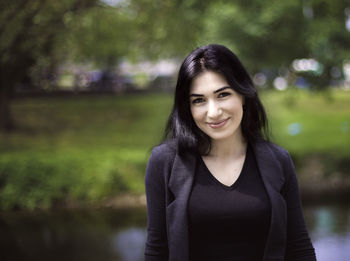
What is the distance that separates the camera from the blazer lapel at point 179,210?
191cm

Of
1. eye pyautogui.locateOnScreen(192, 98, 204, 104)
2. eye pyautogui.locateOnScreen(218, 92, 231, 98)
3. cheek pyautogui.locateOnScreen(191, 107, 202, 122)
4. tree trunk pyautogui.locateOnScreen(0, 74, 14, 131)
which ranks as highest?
tree trunk pyautogui.locateOnScreen(0, 74, 14, 131)

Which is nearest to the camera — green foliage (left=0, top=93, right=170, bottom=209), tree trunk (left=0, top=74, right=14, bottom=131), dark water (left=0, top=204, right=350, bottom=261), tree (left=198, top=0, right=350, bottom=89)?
dark water (left=0, top=204, right=350, bottom=261)

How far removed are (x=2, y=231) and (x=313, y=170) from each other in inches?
283

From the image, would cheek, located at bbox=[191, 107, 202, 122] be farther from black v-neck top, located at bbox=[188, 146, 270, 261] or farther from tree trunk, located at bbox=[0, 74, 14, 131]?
tree trunk, located at bbox=[0, 74, 14, 131]

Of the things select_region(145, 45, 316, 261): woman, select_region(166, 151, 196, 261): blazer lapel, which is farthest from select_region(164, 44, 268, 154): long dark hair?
select_region(166, 151, 196, 261): blazer lapel

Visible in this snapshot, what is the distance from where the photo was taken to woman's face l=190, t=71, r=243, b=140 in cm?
199

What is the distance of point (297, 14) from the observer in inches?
397

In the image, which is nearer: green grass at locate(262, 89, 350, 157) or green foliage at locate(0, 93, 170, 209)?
green foliage at locate(0, 93, 170, 209)

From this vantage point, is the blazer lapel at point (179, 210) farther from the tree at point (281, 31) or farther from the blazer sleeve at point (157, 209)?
the tree at point (281, 31)

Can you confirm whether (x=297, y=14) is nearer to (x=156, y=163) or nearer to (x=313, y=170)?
(x=313, y=170)

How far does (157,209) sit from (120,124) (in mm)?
12654

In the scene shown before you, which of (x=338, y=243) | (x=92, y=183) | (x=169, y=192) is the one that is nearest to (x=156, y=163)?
(x=169, y=192)

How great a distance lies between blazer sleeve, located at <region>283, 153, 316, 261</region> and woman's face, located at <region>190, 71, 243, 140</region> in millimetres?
378

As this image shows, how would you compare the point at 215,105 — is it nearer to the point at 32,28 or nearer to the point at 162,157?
the point at 162,157
